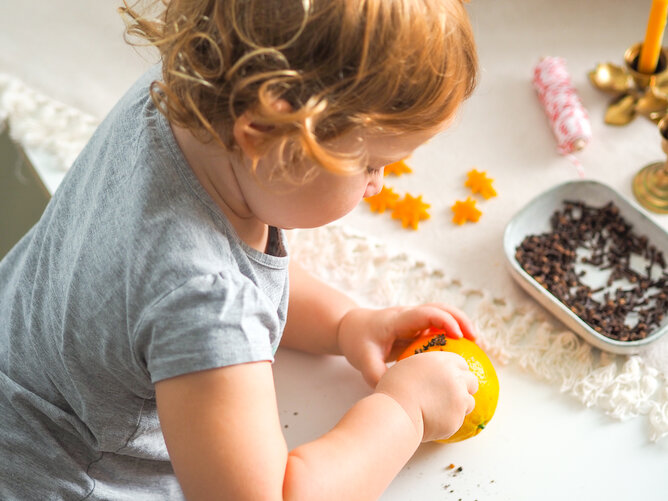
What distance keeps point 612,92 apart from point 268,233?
706mm

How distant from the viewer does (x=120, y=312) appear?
0.66m

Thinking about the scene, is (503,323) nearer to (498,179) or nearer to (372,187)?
(498,179)

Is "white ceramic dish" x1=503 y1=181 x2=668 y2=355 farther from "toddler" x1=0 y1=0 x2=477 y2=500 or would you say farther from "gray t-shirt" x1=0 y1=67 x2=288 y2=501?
"gray t-shirt" x1=0 y1=67 x2=288 y2=501

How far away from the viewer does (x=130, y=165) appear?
2.22ft

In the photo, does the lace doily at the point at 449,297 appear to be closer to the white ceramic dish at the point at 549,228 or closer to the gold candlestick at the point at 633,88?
the white ceramic dish at the point at 549,228

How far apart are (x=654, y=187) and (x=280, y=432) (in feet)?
2.35

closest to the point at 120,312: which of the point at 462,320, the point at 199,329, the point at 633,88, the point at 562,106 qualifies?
the point at 199,329

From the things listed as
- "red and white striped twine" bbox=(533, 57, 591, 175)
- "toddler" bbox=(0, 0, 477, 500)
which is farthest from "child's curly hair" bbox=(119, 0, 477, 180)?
"red and white striped twine" bbox=(533, 57, 591, 175)

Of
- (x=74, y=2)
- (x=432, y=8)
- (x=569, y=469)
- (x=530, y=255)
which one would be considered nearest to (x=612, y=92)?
(x=530, y=255)

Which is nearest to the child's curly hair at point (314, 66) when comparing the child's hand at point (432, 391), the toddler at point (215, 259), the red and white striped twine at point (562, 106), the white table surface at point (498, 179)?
the toddler at point (215, 259)

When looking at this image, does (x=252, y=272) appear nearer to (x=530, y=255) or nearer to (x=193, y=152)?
(x=193, y=152)

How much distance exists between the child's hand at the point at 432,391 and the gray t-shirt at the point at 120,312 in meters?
0.15

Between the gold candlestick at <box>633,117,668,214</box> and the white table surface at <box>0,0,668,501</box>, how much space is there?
0.05 feet

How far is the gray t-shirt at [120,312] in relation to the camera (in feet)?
2.03
